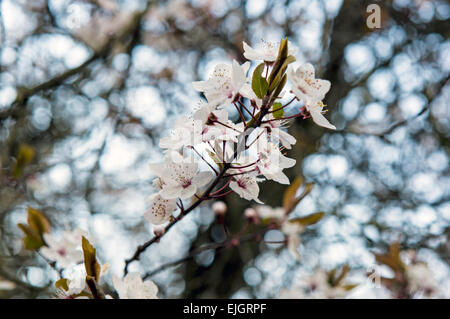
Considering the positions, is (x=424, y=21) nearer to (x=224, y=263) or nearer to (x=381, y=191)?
(x=381, y=191)

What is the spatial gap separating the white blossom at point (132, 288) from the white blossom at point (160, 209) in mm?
159

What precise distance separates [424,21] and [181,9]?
191 centimetres

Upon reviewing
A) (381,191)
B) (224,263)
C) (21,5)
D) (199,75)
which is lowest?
(224,263)

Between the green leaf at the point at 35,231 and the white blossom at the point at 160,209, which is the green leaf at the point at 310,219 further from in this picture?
the green leaf at the point at 35,231

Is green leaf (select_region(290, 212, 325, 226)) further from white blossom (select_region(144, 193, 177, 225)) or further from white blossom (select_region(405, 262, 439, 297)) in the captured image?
white blossom (select_region(144, 193, 177, 225))

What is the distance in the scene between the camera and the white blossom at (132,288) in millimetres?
858

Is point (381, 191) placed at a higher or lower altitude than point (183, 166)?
lower

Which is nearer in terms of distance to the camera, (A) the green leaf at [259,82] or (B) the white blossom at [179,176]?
(A) the green leaf at [259,82]

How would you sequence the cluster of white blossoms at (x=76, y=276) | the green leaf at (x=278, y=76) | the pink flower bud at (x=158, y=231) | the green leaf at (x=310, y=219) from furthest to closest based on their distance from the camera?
the green leaf at (x=310, y=219) < the pink flower bud at (x=158, y=231) < the cluster of white blossoms at (x=76, y=276) < the green leaf at (x=278, y=76)

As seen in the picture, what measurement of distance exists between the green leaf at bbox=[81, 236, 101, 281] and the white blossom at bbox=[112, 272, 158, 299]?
0.07m

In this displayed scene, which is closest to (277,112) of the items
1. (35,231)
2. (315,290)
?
(35,231)

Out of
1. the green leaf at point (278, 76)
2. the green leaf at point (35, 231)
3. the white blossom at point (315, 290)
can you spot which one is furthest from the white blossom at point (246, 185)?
the white blossom at point (315, 290)
